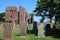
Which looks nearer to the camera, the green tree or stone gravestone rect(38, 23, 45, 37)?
stone gravestone rect(38, 23, 45, 37)

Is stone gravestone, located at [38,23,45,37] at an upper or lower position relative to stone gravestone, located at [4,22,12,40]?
lower

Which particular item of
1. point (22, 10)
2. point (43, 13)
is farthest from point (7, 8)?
point (43, 13)

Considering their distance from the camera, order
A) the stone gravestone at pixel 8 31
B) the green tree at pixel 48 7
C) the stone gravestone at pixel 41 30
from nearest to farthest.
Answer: the stone gravestone at pixel 8 31
the stone gravestone at pixel 41 30
the green tree at pixel 48 7

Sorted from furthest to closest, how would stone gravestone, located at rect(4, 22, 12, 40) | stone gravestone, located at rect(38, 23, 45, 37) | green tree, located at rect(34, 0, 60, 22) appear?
green tree, located at rect(34, 0, 60, 22), stone gravestone, located at rect(38, 23, 45, 37), stone gravestone, located at rect(4, 22, 12, 40)

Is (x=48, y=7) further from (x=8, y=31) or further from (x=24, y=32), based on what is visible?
(x=8, y=31)

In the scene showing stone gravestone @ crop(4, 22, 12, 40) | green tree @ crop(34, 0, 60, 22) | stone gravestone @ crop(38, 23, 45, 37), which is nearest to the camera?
stone gravestone @ crop(4, 22, 12, 40)

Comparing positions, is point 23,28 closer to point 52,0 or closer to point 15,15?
point 52,0

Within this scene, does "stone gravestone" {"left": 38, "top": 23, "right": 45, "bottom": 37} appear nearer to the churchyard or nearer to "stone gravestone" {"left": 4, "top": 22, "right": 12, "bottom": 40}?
the churchyard

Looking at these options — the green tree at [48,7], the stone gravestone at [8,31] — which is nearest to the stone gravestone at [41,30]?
the green tree at [48,7]

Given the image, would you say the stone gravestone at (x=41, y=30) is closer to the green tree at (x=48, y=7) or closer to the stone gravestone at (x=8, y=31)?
the green tree at (x=48, y=7)

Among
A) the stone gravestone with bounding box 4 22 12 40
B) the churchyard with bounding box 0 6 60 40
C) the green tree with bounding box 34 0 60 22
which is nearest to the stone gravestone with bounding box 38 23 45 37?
the churchyard with bounding box 0 6 60 40

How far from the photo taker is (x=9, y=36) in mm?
16578

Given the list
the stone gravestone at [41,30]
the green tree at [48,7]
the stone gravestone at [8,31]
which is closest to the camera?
the stone gravestone at [8,31]

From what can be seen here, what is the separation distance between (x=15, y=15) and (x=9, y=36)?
46.3 meters
